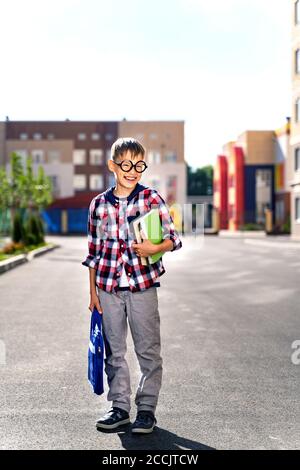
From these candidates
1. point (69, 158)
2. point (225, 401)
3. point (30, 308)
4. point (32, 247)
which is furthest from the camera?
point (69, 158)

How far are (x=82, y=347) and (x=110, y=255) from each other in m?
3.28

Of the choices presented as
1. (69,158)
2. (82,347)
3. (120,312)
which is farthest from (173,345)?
(69,158)

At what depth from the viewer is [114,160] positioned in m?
4.50

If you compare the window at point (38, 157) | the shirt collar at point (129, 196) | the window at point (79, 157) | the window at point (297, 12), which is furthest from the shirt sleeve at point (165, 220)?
the window at point (79, 157)

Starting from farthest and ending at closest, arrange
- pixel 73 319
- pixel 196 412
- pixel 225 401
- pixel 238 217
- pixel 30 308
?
pixel 238 217 < pixel 30 308 < pixel 73 319 < pixel 225 401 < pixel 196 412

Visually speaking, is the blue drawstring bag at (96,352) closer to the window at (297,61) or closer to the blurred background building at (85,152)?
the window at (297,61)

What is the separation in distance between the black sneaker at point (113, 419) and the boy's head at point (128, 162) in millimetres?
1432

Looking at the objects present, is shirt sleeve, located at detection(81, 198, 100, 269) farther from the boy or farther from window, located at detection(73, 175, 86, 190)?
window, located at detection(73, 175, 86, 190)

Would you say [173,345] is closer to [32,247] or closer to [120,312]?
[120,312]

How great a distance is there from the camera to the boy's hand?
4281mm

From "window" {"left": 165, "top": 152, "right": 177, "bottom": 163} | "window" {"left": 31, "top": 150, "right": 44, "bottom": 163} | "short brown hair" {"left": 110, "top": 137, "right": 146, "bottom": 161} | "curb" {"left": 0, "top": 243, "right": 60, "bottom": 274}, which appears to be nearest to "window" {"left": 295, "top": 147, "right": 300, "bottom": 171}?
"curb" {"left": 0, "top": 243, "right": 60, "bottom": 274}

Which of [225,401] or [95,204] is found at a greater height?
[95,204]

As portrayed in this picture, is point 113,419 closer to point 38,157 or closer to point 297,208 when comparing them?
point 297,208

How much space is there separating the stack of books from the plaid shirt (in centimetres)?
6
